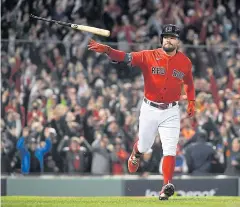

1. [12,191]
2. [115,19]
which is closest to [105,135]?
[12,191]

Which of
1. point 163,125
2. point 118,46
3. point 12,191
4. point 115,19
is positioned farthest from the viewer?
point 115,19

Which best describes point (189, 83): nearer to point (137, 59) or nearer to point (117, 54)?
point (137, 59)

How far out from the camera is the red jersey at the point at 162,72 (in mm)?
11867

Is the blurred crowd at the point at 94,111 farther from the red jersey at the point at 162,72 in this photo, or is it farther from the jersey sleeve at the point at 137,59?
the jersey sleeve at the point at 137,59

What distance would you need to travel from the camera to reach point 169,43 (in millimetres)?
11852

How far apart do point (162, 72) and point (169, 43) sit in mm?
388

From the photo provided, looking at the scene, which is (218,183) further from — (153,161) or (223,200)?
(223,200)

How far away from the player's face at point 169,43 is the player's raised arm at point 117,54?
0.34 meters

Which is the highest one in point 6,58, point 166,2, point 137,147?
point 166,2

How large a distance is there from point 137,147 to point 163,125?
2.61ft

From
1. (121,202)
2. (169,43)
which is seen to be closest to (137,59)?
(169,43)

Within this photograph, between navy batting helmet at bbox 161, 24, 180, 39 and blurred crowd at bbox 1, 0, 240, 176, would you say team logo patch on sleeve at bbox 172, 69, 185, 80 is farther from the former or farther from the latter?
blurred crowd at bbox 1, 0, 240, 176

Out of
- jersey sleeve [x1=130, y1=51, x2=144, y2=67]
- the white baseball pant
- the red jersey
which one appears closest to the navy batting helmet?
the red jersey

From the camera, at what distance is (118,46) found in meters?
17.1
